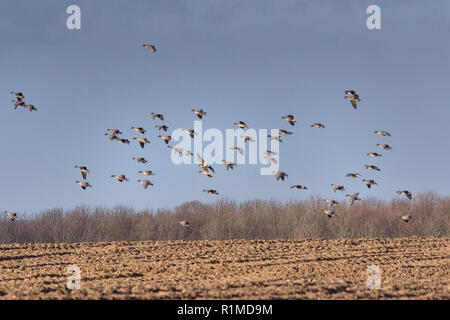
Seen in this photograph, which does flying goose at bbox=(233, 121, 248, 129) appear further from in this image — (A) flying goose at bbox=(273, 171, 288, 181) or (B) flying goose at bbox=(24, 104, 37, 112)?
(B) flying goose at bbox=(24, 104, 37, 112)

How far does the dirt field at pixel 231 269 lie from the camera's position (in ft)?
31.6

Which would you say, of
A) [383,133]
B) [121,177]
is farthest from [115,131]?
[383,133]

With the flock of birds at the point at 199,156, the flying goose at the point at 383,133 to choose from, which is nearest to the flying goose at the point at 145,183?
the flock of birds at the point at 199,156

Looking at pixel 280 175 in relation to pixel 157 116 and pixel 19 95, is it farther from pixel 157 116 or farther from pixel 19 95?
pixel 19 95

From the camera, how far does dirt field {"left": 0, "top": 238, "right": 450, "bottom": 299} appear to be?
379 inches

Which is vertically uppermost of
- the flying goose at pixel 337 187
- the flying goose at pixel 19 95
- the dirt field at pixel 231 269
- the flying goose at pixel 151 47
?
the flying goose at pixel 151 47

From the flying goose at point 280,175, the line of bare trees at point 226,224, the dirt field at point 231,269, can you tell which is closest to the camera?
the dirt field at point 231,269

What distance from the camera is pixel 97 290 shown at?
9.69 m

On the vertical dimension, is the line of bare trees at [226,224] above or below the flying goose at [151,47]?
below

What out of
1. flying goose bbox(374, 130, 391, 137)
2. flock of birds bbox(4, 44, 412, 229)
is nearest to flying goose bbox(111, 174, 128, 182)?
flock of birds bbox(4, 44, 412, 229)

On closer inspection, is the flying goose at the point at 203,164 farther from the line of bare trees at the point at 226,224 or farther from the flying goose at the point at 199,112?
the line of bare trees at the point at 226,224

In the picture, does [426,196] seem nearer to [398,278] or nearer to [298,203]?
[298,203]
